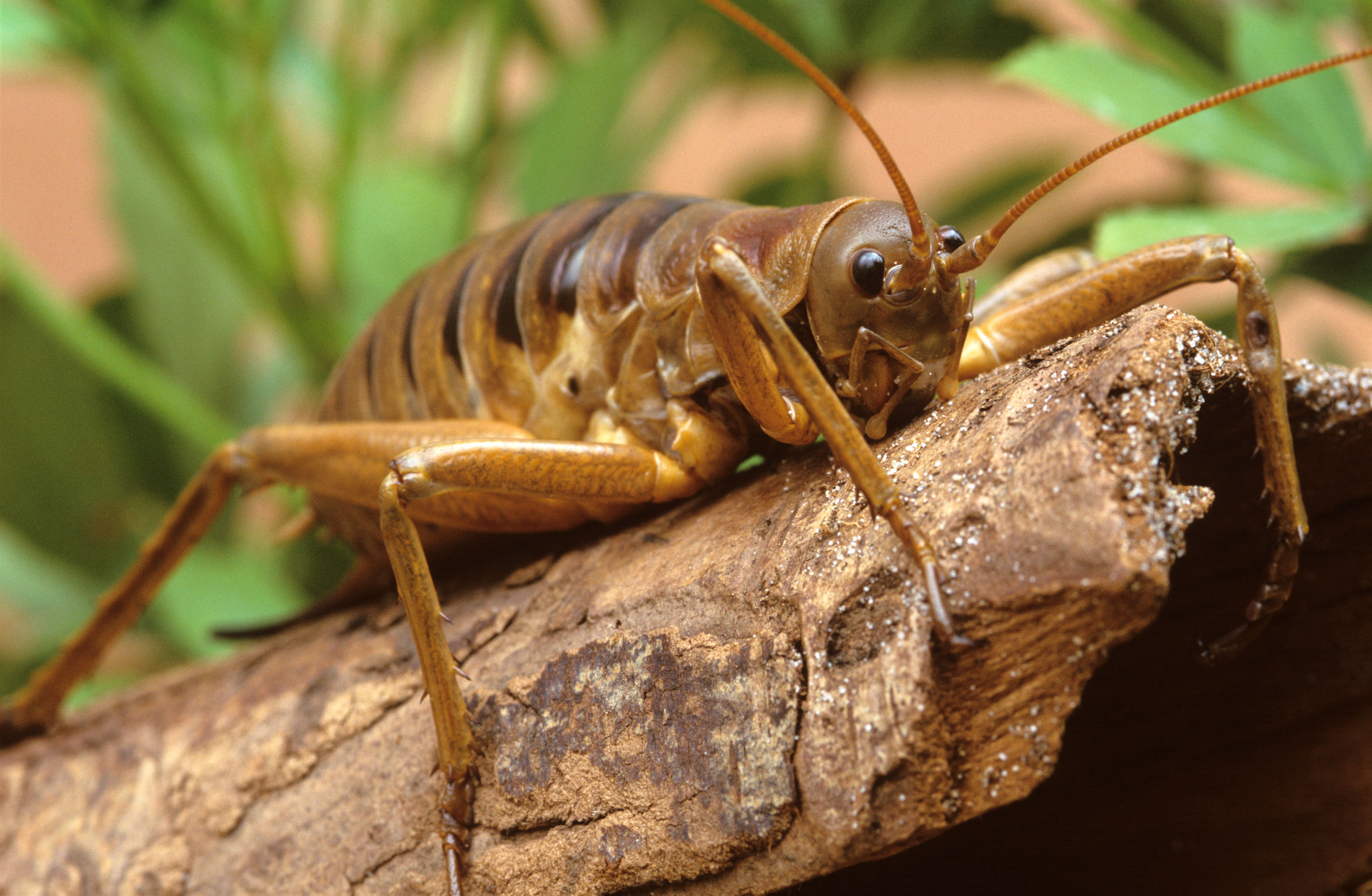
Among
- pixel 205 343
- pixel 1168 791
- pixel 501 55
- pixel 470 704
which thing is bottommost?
pixel 1168 791

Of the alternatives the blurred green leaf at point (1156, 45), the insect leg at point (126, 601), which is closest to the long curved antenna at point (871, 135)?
the blurred green leaf at point (1156, 45)

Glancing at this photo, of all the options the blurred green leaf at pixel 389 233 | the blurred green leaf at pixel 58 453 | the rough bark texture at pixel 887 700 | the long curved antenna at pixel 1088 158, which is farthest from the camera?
the blurred green leaf at pixel 58 453

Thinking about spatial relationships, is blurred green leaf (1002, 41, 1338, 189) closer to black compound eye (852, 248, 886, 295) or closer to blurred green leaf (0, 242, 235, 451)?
black compound eye (852, 248, 886, 295)

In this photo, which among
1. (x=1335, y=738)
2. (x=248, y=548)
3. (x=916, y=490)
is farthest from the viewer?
(x=248, y=548)

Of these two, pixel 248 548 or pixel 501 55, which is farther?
pixel 248 548

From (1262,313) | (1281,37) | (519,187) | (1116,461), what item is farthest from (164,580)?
(1281,37)

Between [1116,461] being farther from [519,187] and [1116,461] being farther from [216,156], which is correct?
[216,156]

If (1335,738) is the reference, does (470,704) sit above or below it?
above

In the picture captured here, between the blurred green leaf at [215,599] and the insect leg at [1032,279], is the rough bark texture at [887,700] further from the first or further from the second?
the blurred green leaf at [215,599]
